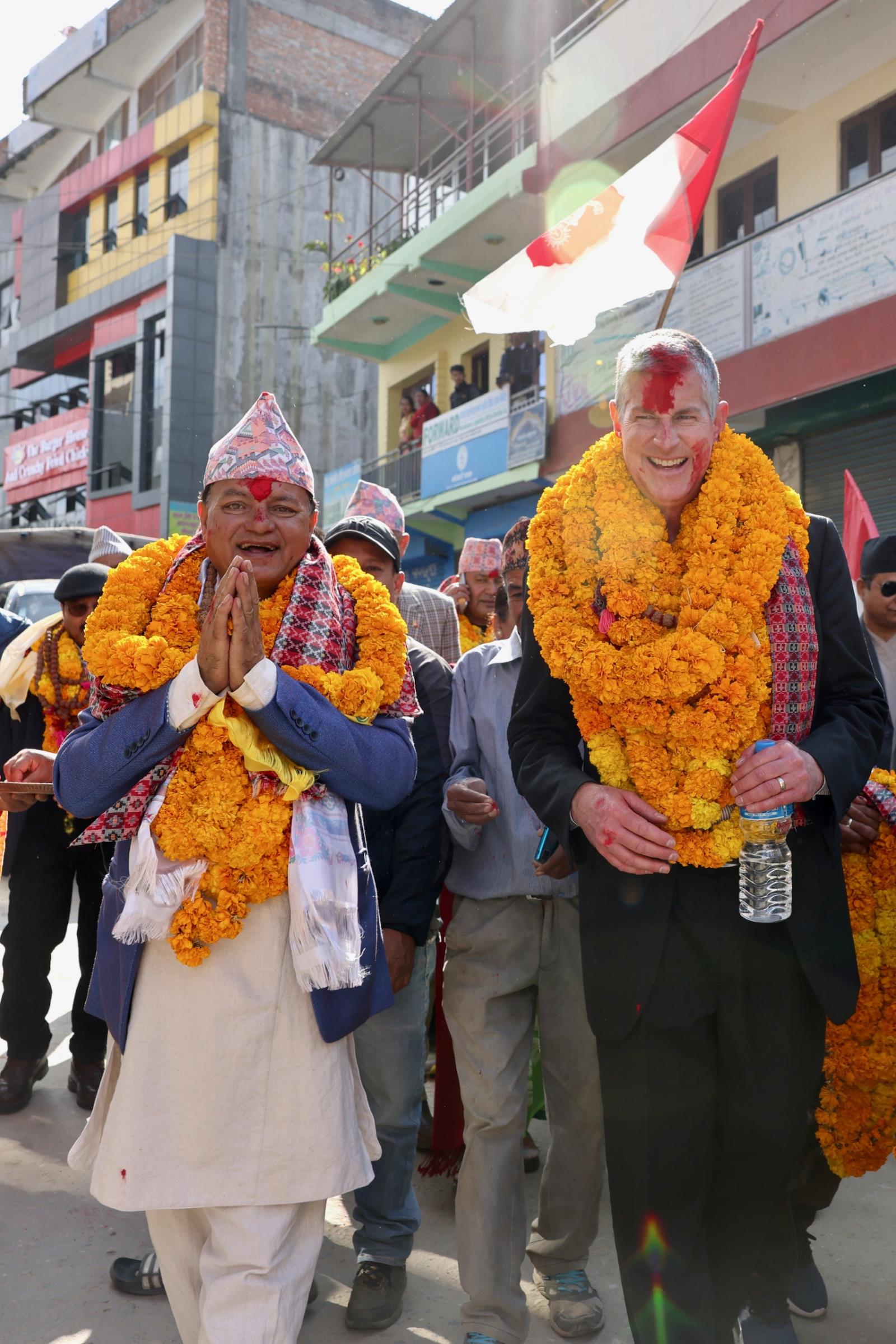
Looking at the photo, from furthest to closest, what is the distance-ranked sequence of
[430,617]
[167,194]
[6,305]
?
1. [6,305]
2. [167,194]
3. [430,617]

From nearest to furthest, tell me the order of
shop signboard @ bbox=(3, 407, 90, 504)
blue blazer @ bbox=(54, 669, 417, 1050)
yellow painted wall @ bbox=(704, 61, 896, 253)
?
blue blazer @ bbox=(54, 669, 417, 1050) < yellow painted wall @ bbox=(704, 61, 896, 253) < shop signboard @ bbox=(3, 407, 90, 504)

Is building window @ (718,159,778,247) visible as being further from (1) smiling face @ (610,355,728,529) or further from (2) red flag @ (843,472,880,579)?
Answer: (1) smiling face @ (610,355,728,529)

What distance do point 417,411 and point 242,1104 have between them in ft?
55.2

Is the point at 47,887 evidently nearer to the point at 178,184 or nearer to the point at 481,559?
the point at 481,559

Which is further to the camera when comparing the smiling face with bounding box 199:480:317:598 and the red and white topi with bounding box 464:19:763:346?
the red and white topi with bounding box 464:19:763:346

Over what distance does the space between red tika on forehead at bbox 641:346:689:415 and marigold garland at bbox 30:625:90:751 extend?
118 inches

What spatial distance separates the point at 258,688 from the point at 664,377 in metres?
1.10

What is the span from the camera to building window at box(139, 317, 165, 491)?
1073 inches

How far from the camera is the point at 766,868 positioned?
7.45ft

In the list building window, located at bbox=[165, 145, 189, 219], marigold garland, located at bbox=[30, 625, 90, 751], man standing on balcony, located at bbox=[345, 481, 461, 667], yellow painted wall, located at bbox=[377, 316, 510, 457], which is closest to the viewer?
marigold garland, located at bbox=[30, 625, 90, 751]

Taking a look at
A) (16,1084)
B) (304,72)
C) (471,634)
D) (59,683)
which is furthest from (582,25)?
(304,72)

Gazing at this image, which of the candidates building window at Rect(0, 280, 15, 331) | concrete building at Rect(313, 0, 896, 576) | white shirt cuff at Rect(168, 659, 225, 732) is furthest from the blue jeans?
building window at Rect(0, 280, 15, 331)

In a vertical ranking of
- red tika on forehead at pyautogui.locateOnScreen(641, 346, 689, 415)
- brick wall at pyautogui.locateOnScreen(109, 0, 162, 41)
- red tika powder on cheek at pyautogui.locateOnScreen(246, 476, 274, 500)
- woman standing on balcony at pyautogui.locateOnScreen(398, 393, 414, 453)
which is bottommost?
red tika powder on cheek at pyautogui.locateOnScreen(246, 476, 274, 500)

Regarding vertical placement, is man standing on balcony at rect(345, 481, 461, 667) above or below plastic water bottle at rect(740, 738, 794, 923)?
above
